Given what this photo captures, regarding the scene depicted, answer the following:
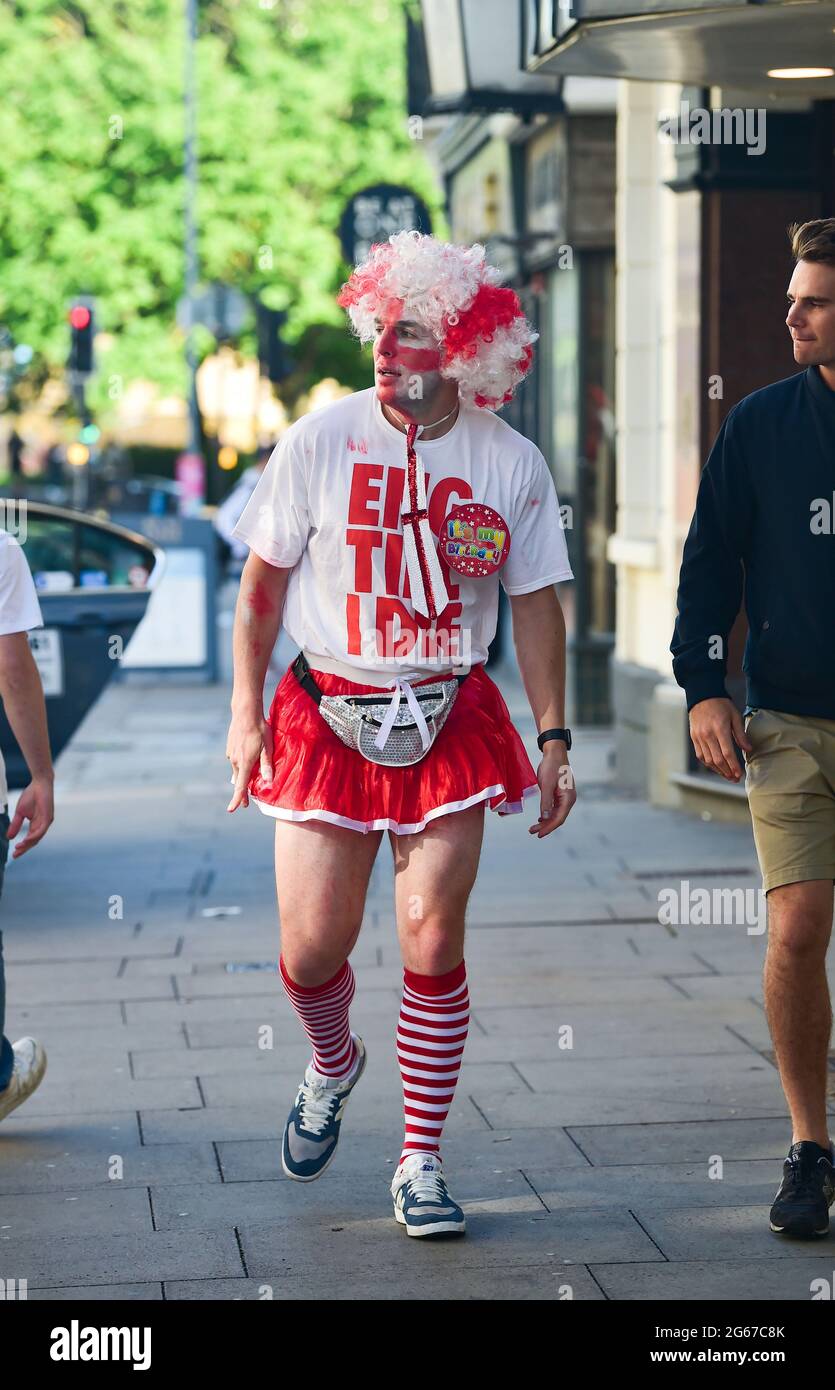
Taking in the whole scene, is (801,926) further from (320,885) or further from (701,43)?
(701,43)

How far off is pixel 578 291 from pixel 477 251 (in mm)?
9590

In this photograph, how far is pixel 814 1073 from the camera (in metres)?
4.38

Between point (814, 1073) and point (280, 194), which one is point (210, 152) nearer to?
point (280, 194)

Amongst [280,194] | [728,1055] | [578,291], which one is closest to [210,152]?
[280,194]

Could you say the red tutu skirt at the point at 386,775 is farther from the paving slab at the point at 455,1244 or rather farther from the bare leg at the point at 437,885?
the paving slab at the point at 455,1244

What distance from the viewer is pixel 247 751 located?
4379 mm

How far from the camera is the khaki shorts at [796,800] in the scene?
4324mm

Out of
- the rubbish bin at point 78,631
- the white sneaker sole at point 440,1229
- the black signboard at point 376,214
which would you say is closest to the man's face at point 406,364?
the white sneaker sole at point 440,1229

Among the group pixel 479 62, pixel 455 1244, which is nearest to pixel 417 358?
pixel 455 1244

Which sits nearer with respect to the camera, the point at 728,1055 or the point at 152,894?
the point at 728,1055

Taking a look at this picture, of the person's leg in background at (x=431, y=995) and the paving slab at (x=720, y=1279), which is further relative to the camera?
the person's leg in background at (x=431, y=995)

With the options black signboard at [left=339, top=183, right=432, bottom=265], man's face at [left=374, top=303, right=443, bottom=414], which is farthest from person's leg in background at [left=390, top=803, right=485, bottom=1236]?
black signboard at [left=339, top=183, right=432, bottom=265]

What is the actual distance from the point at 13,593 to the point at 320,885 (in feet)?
3.36

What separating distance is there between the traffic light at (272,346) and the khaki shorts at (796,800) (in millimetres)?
17074
